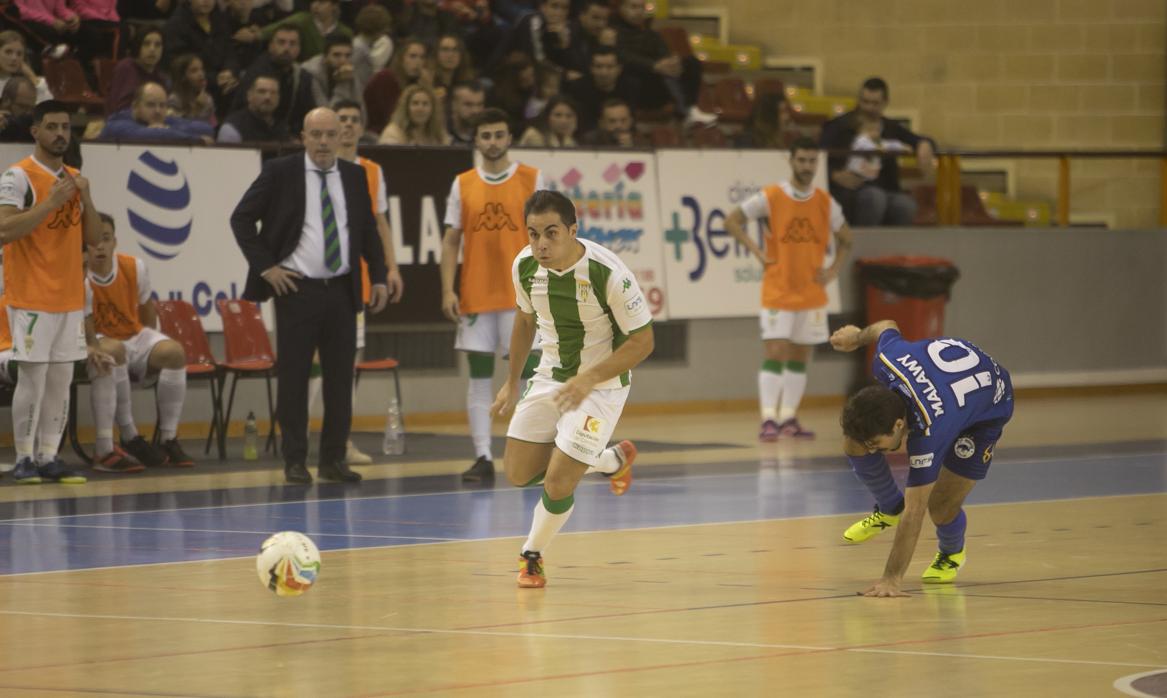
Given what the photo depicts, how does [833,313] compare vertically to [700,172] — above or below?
below

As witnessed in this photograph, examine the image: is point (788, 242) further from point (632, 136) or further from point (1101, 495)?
point (1101, 495)

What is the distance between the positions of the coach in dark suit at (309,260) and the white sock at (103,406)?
1.48 m

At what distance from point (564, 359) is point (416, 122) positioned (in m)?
8.60

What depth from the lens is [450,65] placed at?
715 inches

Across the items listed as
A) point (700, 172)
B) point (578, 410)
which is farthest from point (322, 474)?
point (700, 172)

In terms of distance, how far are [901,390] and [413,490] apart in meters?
4.98

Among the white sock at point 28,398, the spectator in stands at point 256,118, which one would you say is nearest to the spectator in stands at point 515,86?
the spectator in stands at point 256,118

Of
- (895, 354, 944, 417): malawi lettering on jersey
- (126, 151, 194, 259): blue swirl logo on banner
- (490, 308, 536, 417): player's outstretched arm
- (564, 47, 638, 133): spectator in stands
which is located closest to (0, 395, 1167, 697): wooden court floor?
(895, 354, 944, 417): malawi lettering on jersey

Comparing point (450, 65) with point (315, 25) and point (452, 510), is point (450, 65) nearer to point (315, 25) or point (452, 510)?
point (315, 25)

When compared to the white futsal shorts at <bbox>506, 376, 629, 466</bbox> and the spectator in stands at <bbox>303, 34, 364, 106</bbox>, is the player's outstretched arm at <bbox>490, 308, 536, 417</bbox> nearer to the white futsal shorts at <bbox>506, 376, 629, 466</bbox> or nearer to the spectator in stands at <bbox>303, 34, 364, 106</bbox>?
the white futsal shorts at <bbox>506, 376, 629, 466</bbox>

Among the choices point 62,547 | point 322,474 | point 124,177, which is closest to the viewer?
point 62,547

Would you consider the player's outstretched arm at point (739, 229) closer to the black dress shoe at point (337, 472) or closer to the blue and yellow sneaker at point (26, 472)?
the black dress shoe at point (337, 472)

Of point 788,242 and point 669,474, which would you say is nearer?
point 669,474

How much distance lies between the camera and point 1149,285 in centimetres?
2205
